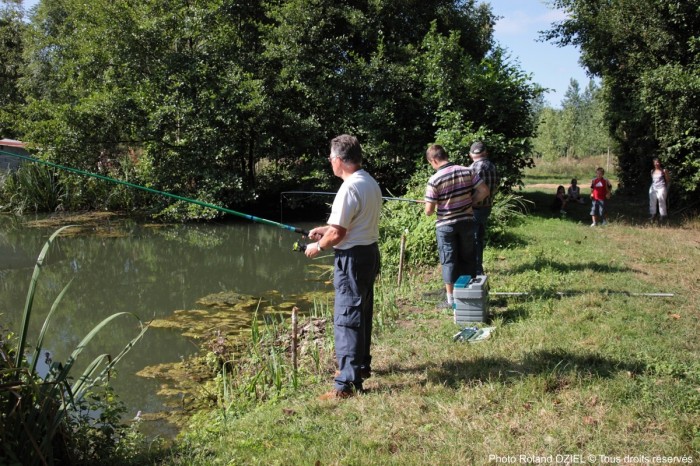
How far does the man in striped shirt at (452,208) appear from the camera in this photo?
20.0 ft

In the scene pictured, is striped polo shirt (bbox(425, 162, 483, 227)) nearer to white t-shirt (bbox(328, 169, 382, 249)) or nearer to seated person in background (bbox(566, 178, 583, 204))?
white t-shirt (bbox(328, 169, 382, 249))

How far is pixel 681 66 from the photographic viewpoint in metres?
14.2

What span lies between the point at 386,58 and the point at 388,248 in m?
10.0

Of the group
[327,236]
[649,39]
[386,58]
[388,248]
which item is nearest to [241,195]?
[386,58]

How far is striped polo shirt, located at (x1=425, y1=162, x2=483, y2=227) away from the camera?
20.0ft

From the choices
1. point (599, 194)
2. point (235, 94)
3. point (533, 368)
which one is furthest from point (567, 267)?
point (235, 94)

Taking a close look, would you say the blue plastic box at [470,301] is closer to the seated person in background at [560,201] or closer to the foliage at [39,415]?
the foliage at [39,415]

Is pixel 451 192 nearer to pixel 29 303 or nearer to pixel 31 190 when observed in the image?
pixel 29 303

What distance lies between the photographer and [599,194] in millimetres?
13195

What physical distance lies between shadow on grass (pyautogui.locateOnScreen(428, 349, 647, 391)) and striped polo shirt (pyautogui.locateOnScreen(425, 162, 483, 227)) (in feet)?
6.07

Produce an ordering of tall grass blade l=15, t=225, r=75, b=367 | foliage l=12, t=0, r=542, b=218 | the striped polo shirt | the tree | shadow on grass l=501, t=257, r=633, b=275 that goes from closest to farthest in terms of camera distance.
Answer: tall grass blade l=15, t=225, r=75, b=367
the striped polo shirt
shadow on grass l=501, t=257, r=633, b=275
foliage l=12, t=0, r=542, b=218
the tree

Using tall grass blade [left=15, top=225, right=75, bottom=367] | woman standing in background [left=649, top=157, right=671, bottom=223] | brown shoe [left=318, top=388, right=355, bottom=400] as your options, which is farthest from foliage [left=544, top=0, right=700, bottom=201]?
tall grass blade [left=15, top=225, right=75, bottom=367]

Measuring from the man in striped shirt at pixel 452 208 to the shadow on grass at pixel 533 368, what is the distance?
1683mm

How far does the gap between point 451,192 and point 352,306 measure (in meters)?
2.38
